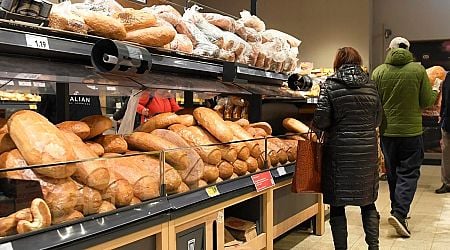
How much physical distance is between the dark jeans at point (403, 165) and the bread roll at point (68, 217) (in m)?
3.25

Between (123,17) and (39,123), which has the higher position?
(123,17)

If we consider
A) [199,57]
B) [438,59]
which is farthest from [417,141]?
[438,59]

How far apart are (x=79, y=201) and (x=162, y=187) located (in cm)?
43

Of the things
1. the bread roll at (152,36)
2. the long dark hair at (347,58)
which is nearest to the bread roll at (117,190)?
the bread roll at (152,36)

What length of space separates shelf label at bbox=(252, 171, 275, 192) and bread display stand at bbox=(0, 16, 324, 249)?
4 centimetres

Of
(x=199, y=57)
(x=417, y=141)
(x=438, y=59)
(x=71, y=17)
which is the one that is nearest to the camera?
(x=71, y=17)

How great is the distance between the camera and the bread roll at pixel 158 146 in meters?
2.05

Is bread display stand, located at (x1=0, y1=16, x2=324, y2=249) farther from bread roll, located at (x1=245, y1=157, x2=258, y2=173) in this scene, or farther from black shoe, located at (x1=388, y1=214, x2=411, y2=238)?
black shoe, located at (x1=388, y1=214, x2=411, y2=238)

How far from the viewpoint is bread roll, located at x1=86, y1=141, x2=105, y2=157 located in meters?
1.85

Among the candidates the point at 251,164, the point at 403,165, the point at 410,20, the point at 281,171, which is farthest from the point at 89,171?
the point at 410,20

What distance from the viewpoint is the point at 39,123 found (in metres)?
1.61

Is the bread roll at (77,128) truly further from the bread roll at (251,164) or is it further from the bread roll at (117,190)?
the bread roll at (251,164)

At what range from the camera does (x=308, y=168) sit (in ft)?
10.2

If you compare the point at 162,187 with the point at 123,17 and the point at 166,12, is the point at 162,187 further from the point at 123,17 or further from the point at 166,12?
the point at 166,12
